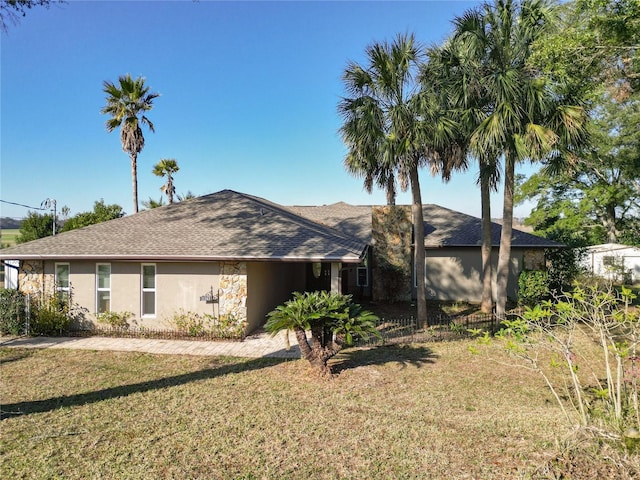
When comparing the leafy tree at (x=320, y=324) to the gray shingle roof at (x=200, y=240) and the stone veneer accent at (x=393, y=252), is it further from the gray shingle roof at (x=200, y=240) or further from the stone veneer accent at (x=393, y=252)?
the stone veneer accent at (x=393, y=252)

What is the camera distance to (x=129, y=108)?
21.6 metres

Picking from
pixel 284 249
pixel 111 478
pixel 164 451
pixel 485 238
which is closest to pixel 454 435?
pixel 164 451

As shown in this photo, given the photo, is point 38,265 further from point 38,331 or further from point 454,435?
point 454,435

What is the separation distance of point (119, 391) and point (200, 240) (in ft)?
18.0

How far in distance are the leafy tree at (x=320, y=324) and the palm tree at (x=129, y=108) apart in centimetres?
1849

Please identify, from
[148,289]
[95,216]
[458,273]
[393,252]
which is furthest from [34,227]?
[458,273]

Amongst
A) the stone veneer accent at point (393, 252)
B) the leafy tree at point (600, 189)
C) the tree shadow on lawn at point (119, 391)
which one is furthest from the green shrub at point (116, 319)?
the leafy tree at point (600, 189)

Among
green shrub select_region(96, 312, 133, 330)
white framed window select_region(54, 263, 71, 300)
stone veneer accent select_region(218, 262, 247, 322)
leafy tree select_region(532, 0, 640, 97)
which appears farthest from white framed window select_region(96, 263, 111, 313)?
leafy tree select_region(532, 0, 640, 97)

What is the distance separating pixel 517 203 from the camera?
108ft

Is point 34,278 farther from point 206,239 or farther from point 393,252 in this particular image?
point 393,252

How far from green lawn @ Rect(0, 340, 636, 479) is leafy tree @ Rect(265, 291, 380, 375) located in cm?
53

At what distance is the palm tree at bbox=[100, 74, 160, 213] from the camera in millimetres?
21031

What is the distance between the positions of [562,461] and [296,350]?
21.3 feet

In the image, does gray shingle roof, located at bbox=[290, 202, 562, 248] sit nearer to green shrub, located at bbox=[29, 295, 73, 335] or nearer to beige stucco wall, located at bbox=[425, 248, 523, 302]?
beige stucco wall, located at bbox=[425, 248, 523, 302]
